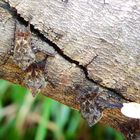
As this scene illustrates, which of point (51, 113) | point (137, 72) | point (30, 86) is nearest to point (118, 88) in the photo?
point (137, 72)

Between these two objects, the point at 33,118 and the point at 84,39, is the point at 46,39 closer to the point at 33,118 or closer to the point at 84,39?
the point at 84,39

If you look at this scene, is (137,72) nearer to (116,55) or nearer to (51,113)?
(116,55)

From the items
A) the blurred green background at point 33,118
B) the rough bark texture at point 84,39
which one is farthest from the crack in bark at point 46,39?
the blurred green background at point 33,118

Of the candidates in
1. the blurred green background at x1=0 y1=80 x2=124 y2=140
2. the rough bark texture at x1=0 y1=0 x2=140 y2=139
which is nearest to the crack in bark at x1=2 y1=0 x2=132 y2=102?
the rough bark texture at x1=0 y1=0 x2=140 y2=139

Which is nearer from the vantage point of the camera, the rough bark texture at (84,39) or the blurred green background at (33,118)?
the rough bark texture at (84,39)

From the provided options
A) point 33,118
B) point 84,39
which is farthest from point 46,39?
point 33,118

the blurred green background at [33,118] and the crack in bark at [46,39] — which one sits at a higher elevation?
the crack in bark at [46,39]

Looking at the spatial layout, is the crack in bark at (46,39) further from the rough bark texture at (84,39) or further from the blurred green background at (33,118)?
the blurred green background at (33,118)

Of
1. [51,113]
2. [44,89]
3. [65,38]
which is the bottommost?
[51,113]
